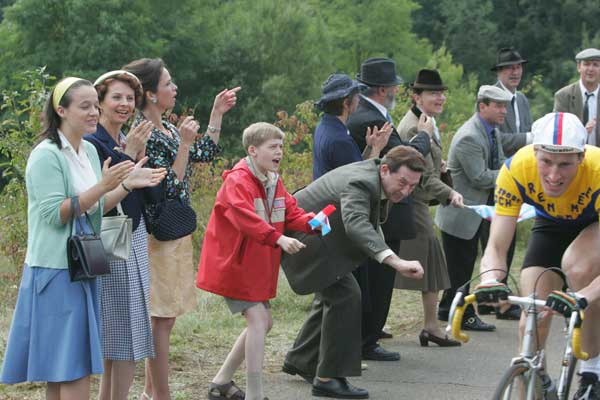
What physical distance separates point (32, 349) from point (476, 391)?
126 inches

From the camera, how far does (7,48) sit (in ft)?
178

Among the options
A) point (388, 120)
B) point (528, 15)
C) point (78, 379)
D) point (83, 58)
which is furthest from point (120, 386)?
point (528, 15)

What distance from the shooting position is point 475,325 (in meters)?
8.79

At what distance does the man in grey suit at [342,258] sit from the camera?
6355mm

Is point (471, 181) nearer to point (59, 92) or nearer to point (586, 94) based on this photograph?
point (586, 94)

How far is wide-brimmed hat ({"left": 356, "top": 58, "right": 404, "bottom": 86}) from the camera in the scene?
7836 mm

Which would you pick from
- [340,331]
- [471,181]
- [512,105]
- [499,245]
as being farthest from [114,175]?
[512,105]

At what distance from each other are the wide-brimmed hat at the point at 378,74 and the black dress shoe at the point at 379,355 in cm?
204

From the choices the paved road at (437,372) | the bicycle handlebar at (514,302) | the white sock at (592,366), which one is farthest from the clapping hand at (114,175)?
the white sock at (592,366)

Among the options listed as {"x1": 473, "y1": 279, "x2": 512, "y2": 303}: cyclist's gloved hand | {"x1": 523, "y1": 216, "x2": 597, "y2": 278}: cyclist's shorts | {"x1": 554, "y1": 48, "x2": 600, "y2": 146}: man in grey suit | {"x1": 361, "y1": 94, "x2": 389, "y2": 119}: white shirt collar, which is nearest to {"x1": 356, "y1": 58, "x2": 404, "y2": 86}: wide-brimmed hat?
{"x1": 361, "y1": 94, "x2": 389, "y2": 119}: white shirt collar

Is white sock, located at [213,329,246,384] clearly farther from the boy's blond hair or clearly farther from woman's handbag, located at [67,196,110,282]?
woman's handbag, located at [67,196,110,282]

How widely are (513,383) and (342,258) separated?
2175 mm

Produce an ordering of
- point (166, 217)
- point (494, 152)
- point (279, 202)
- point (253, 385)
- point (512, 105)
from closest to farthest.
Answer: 1. point (166, 217)
2. point (253, 385)
3. point (279, 202)
4. point (494, 152)
5. point (512, 105)

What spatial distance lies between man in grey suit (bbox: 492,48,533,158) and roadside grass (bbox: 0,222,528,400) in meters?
1.80
